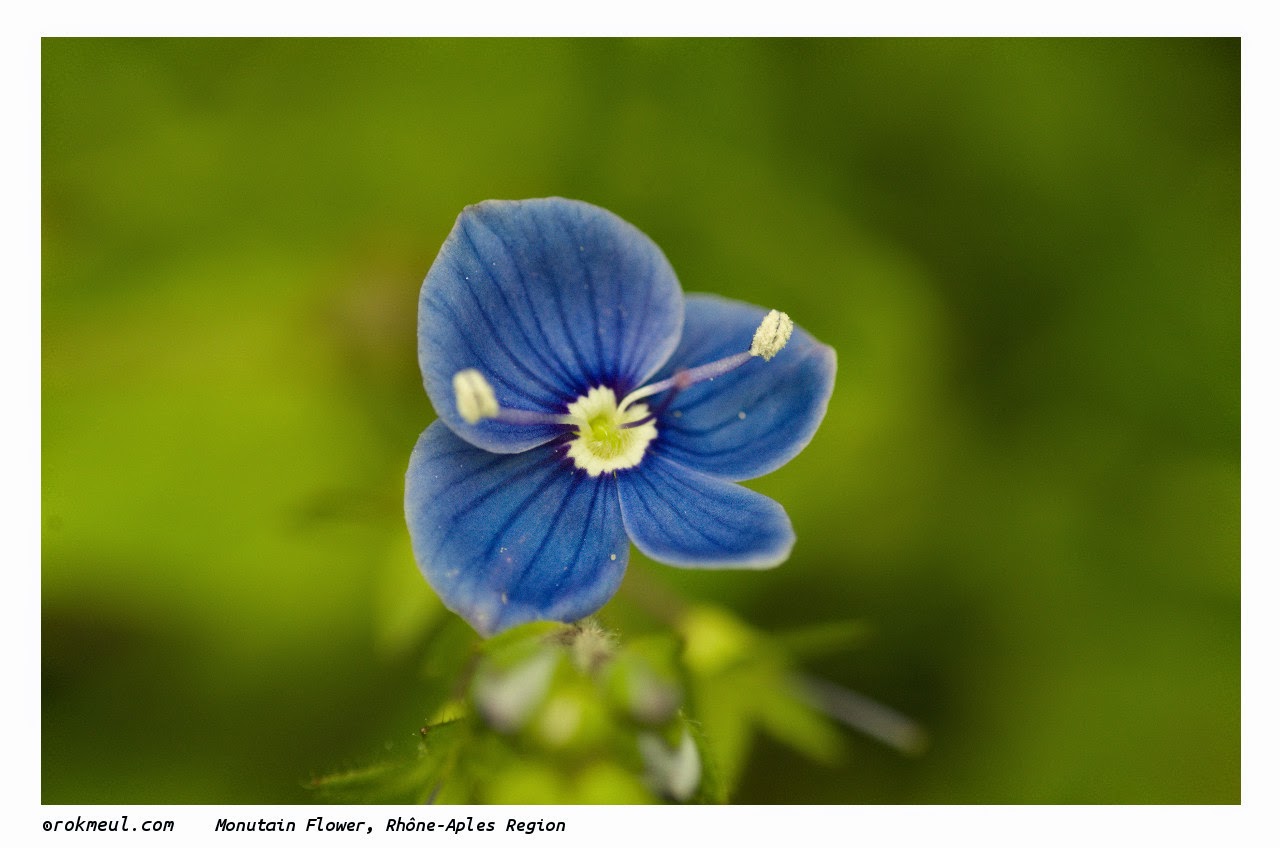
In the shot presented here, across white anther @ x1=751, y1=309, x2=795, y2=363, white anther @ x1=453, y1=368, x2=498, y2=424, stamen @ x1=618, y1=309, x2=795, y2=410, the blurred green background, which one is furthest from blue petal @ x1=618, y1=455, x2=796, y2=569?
the blurred green background

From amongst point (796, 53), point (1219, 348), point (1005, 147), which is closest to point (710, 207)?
point (796, 53)

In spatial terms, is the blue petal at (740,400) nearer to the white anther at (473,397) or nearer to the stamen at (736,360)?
the stamen at (736,360)

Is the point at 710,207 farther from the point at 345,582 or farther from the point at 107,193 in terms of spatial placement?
the point at 107,193

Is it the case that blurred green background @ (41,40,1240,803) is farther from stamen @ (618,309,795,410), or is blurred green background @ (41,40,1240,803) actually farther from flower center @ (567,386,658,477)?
stamen @ (618,309,795,410)

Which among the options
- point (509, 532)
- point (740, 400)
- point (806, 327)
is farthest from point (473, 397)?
point (806, 327)

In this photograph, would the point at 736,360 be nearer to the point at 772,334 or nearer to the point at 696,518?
the point at 772,334
